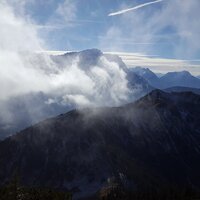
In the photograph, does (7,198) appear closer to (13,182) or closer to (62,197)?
(13,182)

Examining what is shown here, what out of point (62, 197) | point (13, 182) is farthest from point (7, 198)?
point (62, 197)

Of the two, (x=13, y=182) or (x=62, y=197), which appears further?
(x=62, y=197)

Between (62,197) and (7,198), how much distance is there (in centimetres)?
2677

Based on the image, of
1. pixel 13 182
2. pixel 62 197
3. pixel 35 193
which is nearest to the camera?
pixel 13 182

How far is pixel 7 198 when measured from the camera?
118 metres

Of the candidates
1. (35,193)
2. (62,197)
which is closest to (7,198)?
(62,197)

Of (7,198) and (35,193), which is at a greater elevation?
(35,193)

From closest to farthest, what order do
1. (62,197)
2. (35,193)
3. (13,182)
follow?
(13,182) → (62,197) → (35,193)

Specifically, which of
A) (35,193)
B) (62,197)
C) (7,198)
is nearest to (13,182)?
(7,198)

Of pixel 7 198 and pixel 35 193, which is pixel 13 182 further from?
pixel 35 193

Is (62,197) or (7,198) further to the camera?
(62,197)

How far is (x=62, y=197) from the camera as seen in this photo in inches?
5531

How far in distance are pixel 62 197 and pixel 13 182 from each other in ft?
96.6

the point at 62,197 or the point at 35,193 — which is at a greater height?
the point at 35,193
